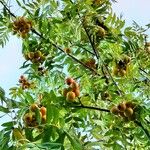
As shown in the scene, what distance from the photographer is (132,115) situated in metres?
3.21

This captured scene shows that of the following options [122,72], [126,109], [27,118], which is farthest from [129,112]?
[122,72]

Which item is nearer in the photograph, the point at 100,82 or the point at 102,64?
the point at 100,82

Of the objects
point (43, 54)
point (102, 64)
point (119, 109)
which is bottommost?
point (119, 109)

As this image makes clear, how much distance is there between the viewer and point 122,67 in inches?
164

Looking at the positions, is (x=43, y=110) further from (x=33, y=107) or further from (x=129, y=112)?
(x=129, y=112)

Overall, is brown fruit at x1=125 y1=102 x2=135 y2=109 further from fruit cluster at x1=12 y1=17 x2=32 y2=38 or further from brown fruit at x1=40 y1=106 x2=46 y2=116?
fruit cluster at x1=12 y1=17 x2=32 y2=38

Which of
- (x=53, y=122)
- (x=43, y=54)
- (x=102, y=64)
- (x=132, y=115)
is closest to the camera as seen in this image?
(x=53, y=122)

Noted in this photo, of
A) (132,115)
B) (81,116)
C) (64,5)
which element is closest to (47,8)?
(64,5)

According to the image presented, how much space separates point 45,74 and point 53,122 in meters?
1.99

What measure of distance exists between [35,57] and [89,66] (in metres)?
0.58

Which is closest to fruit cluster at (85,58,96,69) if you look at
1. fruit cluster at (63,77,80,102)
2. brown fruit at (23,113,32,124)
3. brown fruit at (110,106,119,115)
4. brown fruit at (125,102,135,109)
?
fruit cluster at (63,77,80,102)

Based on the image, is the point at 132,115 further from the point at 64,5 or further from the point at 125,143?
the point at 64,5

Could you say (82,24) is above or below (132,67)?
above

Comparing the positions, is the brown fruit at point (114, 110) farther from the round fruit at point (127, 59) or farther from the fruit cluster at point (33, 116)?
the round fruit at point (127, 59)
